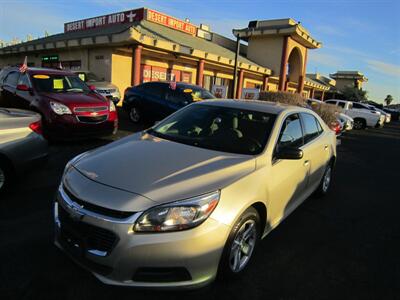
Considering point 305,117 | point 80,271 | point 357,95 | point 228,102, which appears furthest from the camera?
point 357,95

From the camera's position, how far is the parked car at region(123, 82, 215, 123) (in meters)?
10.2

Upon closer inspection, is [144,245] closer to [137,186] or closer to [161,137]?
[137,186]

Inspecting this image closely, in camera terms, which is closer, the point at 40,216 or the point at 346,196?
the point at 40,216

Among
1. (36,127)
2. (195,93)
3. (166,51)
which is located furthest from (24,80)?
(166,51)

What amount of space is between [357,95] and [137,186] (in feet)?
198

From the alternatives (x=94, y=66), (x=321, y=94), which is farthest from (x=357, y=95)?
(x=94, y=66)

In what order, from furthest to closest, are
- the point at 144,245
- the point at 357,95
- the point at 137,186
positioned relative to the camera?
the point at 357,95 → the point at 137,186 → the point at 144,245


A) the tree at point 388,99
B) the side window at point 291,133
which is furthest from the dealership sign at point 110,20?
the tree at point 388,99

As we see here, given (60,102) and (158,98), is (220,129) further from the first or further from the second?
(158,98)

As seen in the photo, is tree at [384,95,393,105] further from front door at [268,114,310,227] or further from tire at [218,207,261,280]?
tire at [218,207,261,280]

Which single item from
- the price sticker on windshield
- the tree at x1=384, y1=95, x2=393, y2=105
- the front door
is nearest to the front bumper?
the front door

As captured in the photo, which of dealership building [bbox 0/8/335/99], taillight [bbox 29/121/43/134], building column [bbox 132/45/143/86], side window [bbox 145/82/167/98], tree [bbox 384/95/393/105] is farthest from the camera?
tree [bbox 384/95/393/105]

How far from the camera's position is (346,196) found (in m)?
5.96

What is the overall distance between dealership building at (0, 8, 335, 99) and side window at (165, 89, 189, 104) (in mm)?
5805
